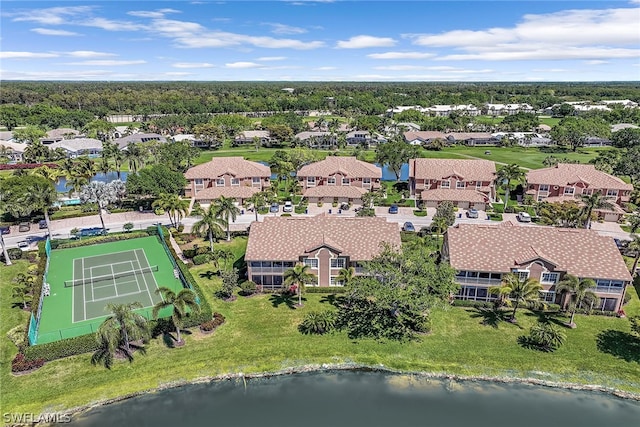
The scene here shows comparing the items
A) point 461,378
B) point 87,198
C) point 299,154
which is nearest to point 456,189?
point 299,154

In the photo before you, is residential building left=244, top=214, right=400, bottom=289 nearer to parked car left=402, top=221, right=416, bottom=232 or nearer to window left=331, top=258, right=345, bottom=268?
window left=331, top=258, right=345, bottom=268

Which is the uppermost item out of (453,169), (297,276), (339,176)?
(453,169)

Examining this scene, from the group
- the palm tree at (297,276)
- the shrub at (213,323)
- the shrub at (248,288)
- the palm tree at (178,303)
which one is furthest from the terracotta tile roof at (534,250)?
the palm tree at (178,303)

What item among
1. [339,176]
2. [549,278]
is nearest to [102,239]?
[339,176]

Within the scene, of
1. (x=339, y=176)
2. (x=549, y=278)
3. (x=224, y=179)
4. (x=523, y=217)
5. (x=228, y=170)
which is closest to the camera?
(x=549, y=278)

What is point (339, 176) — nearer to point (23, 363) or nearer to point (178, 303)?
point (178, 303)

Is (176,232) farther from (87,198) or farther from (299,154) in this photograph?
(299,154)

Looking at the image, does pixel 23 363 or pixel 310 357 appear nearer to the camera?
pixel 23 363

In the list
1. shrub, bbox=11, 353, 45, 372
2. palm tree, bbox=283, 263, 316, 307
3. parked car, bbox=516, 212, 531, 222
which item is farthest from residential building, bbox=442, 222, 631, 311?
shrub, bbox=11, 353, 45, 372
